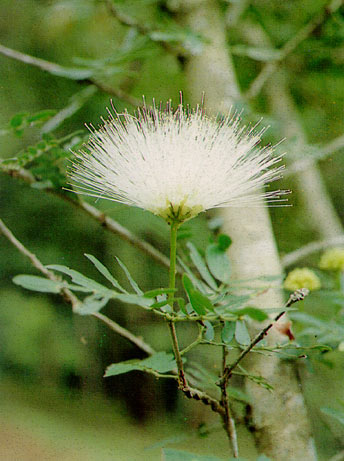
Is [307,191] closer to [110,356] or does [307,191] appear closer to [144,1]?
[144,1]

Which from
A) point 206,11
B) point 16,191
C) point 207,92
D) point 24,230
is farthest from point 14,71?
point 207,92

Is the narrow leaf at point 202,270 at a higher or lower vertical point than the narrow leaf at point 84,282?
higher

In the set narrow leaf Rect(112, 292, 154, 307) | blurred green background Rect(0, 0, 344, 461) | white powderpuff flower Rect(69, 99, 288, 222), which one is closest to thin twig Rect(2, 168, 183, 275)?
white powderpuff flower Rect(69, 99, 288, 222)

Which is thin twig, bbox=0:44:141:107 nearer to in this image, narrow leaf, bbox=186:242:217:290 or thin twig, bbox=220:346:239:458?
narrow leaf, bbox=186:242:217:290

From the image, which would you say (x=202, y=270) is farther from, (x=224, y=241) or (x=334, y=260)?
(x=334, y=260)


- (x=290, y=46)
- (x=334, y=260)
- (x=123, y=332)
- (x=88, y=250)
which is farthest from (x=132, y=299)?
(x=88, y=250)

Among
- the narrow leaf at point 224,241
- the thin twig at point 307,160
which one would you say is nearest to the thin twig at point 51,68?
the thin twig at point 307,160

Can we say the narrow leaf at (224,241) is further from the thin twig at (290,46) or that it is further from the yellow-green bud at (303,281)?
the thin twig at (290,46)
